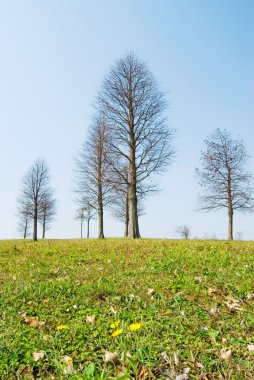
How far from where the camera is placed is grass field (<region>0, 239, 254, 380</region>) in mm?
3186

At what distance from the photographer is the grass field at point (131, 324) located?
3.19 m

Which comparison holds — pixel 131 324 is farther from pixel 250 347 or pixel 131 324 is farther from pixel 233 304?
pixel 233 304

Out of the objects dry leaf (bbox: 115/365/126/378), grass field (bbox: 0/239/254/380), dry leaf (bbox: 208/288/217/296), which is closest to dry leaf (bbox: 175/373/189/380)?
grass field (bbox: 0/239/254/380)

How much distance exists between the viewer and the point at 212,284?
19.0 feet

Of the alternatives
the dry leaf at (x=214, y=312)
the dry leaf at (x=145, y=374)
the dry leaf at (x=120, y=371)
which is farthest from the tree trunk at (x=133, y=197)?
the dry leaf at (x=145, y=374)

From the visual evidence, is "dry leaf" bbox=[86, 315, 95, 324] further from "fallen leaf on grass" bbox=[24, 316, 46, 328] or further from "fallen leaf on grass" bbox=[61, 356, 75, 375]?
"fallen leaf on grass" bbox=[61, 356, 75, 375]

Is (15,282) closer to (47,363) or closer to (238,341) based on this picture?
(47,363)

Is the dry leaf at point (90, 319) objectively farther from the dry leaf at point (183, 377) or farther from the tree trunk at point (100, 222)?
the tree trunk at point (100, 222)

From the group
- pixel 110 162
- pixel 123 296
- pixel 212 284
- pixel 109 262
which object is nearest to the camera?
pixel 123 296

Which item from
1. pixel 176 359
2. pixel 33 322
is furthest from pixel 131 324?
pixel 33 322

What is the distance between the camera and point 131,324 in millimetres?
4098

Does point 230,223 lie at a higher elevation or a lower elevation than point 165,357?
higher

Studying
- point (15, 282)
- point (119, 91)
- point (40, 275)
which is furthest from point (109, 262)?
point (119, 91)

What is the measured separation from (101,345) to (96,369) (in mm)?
506
